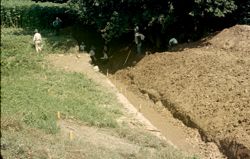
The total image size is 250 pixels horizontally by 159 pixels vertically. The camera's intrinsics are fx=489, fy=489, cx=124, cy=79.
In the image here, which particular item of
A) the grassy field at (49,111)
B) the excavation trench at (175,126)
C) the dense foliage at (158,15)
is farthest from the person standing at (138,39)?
the grassy field at (49,111)

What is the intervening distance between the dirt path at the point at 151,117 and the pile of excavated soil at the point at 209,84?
290 millimetres

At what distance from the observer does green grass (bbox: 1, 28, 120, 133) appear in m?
14.0

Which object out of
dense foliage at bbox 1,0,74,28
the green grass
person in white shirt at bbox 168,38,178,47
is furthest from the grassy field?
person in white shirt at bbox 168,38,178,47

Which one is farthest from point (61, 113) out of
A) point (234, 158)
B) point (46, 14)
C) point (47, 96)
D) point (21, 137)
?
point (46, 14)

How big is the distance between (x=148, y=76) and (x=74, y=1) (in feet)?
20.9

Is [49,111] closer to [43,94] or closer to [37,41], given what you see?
[43,94]

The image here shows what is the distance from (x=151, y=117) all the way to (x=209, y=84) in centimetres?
252

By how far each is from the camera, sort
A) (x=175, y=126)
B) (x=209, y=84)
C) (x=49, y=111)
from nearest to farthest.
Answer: (x=49, y=111), (x=175, y=126), (x=209, y=84)

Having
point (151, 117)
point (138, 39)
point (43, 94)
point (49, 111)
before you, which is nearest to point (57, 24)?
point (138, 39)

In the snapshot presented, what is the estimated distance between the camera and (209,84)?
1845 centimetres

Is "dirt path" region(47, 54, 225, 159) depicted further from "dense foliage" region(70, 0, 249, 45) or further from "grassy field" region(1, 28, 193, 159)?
"dense foliage" region(70, 0, 249, 45)

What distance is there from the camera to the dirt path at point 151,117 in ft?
51.9

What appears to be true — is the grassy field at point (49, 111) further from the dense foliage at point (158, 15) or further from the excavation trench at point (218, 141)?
the dense foliage at point (158, 15)

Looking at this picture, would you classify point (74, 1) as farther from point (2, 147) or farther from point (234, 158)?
point (2, 147)
